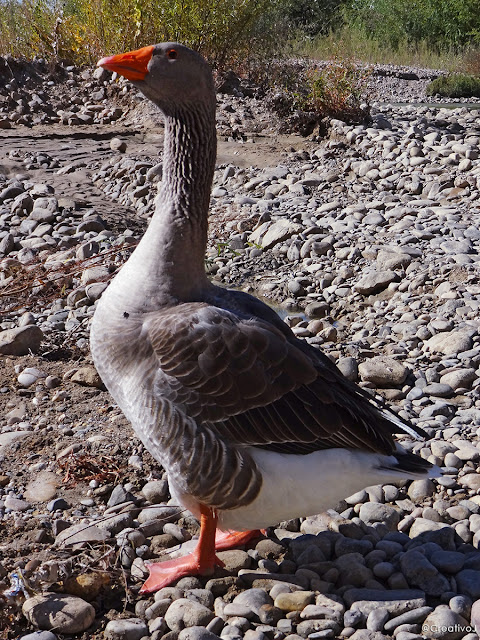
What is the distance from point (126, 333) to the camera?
3430mm

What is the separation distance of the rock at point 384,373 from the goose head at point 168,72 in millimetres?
2584

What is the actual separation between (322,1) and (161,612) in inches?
1608

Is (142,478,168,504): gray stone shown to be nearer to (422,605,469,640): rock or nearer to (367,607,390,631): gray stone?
(367,607,390,631): gray stone

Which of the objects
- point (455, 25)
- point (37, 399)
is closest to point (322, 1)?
point (455, 25)


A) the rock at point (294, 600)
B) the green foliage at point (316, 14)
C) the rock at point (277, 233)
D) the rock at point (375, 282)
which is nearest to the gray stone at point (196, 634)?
the rock at point (294, 600)

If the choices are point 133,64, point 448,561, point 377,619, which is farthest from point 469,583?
point 133,64

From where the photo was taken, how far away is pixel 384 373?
5.48 m

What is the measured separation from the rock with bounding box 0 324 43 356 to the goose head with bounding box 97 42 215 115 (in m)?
2.97

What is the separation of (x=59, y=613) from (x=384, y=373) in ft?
10.1

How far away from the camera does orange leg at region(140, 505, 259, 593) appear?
351 cm

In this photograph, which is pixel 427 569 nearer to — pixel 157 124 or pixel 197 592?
pixel 197 592

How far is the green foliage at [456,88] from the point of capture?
2234 cm

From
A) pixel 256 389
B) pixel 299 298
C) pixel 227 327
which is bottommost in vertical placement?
pixel 299 298

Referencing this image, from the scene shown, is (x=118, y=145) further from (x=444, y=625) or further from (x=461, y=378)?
(x=444, y=625)
